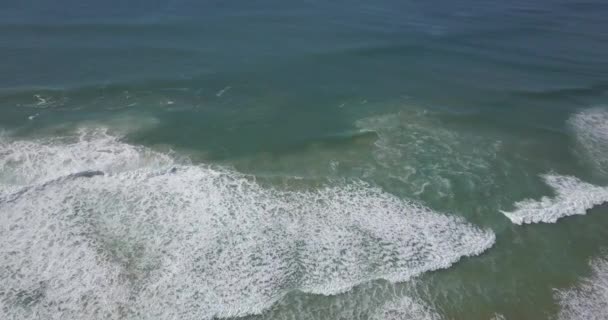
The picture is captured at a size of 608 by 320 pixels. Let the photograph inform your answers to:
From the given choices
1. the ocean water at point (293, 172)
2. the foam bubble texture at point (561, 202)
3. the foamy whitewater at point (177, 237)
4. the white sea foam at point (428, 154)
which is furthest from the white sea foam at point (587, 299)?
the white sea foam at point (428, 154)

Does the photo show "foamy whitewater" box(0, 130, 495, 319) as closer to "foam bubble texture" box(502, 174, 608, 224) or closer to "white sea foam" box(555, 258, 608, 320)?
"foam bubble texture" box(502, 174, 608, 224)

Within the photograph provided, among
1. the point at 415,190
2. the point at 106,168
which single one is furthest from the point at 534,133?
the point at 106,168

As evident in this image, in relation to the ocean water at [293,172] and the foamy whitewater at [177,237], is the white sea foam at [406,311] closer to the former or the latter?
the ocean water at [293,172]

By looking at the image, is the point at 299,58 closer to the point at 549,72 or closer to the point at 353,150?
the point at 353,150

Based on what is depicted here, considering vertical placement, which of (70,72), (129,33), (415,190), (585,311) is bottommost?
(585,311)

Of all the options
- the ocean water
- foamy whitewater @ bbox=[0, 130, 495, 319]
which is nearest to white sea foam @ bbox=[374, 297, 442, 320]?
the ocean water

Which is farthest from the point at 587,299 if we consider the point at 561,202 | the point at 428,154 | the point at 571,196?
the point at 428,154

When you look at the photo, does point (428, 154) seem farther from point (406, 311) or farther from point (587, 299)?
point (406, 311)
